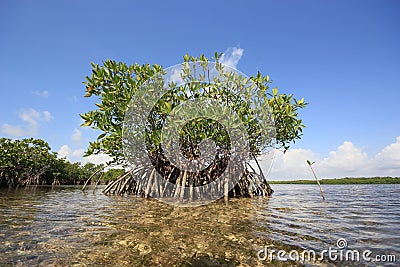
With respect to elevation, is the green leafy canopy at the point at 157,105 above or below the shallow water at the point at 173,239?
above

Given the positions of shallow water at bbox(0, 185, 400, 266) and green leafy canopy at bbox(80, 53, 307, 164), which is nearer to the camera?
shallow water at bbox(0, 185, 400, 266)

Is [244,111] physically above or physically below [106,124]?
above

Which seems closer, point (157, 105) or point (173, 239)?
point (173, 239)

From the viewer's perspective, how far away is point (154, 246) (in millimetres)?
3260

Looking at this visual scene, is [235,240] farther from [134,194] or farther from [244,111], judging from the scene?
[134,194]

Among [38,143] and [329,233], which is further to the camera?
[38,143]

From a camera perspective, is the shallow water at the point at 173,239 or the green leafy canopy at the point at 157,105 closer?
the shallow water at the point at 173,239

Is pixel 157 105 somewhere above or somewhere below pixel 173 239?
above

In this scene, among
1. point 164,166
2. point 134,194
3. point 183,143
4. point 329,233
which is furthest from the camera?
point 134,194

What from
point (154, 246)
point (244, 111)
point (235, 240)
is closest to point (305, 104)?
point (244, 111)

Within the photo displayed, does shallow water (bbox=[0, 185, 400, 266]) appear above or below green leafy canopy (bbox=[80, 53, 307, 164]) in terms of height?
below

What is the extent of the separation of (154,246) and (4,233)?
8.38ft

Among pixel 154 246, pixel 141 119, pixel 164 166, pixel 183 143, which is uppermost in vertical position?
pixel 141 119

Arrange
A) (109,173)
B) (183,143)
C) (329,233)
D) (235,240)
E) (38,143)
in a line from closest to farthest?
1. (235,240)
2. (329,233)
3. (183,143)
4. (38,143)
5. (109,173)
